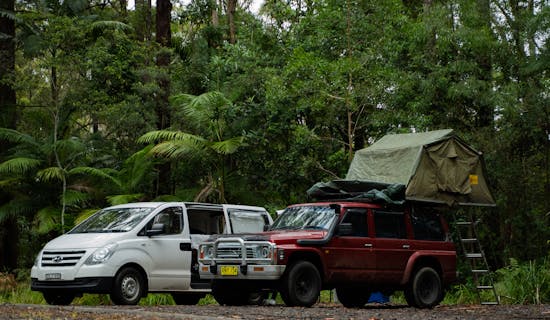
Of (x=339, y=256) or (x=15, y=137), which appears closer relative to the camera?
(x=339, y=256)

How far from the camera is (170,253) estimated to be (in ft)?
47.9

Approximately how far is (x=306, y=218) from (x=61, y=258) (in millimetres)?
4305

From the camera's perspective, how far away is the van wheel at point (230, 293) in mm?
13977

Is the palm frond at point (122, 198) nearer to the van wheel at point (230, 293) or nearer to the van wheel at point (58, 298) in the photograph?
the van wheel at point (58, 298)

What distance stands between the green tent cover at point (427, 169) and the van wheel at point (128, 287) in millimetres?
3634

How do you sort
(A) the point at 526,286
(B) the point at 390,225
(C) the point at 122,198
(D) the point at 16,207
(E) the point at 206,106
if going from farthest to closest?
(D) the point at 16,207 → (E) the point at 206,106 → (C) the point at 122,198 → (A) the point at 526,286 → (B) the point at 390,225

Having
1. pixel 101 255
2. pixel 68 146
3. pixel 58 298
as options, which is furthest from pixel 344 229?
pixel 68 146

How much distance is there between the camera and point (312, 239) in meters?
13.2

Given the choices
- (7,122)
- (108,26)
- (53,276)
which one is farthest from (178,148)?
(53,276)

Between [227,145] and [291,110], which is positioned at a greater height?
[291,110]

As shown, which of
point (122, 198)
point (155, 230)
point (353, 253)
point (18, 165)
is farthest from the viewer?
point (18, 165)

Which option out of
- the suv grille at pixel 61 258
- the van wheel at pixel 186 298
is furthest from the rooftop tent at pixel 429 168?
the suv grille at pixel 61 258

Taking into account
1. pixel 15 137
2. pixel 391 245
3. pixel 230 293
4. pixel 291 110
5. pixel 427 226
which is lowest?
pixel 230 293

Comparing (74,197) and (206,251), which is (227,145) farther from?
(206,251)
